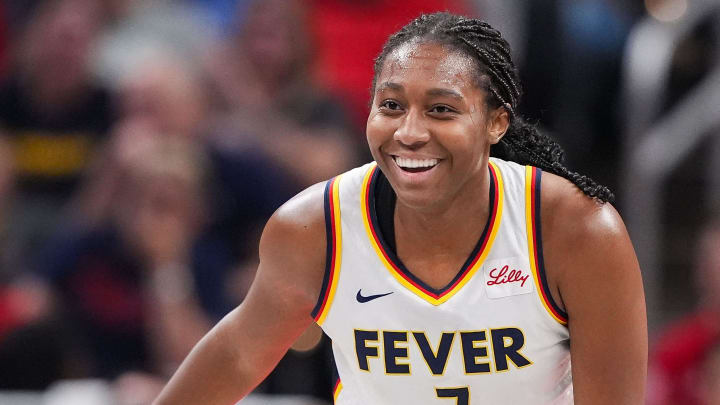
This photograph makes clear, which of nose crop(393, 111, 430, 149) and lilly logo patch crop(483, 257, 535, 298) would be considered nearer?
nose crop(393, 111, 430, 149)

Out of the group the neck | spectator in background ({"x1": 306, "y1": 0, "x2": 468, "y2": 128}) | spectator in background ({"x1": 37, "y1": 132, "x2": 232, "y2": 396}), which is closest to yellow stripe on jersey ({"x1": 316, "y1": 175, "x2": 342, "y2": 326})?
the neck

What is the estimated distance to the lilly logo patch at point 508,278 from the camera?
2.50m

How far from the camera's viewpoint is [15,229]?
16.8 ft

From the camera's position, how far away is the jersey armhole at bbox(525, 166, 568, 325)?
2484 millimetres

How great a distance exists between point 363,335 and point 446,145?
53 cm

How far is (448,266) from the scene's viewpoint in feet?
8.52

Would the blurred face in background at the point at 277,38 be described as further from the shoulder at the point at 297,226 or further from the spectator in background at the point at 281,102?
the shoulder at the point at 297,226

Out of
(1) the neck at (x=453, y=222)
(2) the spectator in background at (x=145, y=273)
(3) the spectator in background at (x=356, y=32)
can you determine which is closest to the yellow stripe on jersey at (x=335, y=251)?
(1) the neck at (x=453, y=222)

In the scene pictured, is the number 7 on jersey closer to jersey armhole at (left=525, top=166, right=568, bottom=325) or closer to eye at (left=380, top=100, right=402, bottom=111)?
jersey armhole at (left=525, top=166, right=568, bottom=325)

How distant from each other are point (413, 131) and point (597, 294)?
54 cm

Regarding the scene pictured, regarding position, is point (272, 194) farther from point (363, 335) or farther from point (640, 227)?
point (363, 335)

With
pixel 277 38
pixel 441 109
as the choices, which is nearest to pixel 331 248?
pixel 441 109

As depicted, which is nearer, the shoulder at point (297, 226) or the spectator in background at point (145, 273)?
the shoulder at point (297, 226)

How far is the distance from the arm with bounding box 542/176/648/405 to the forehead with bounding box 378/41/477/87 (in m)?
0.37
